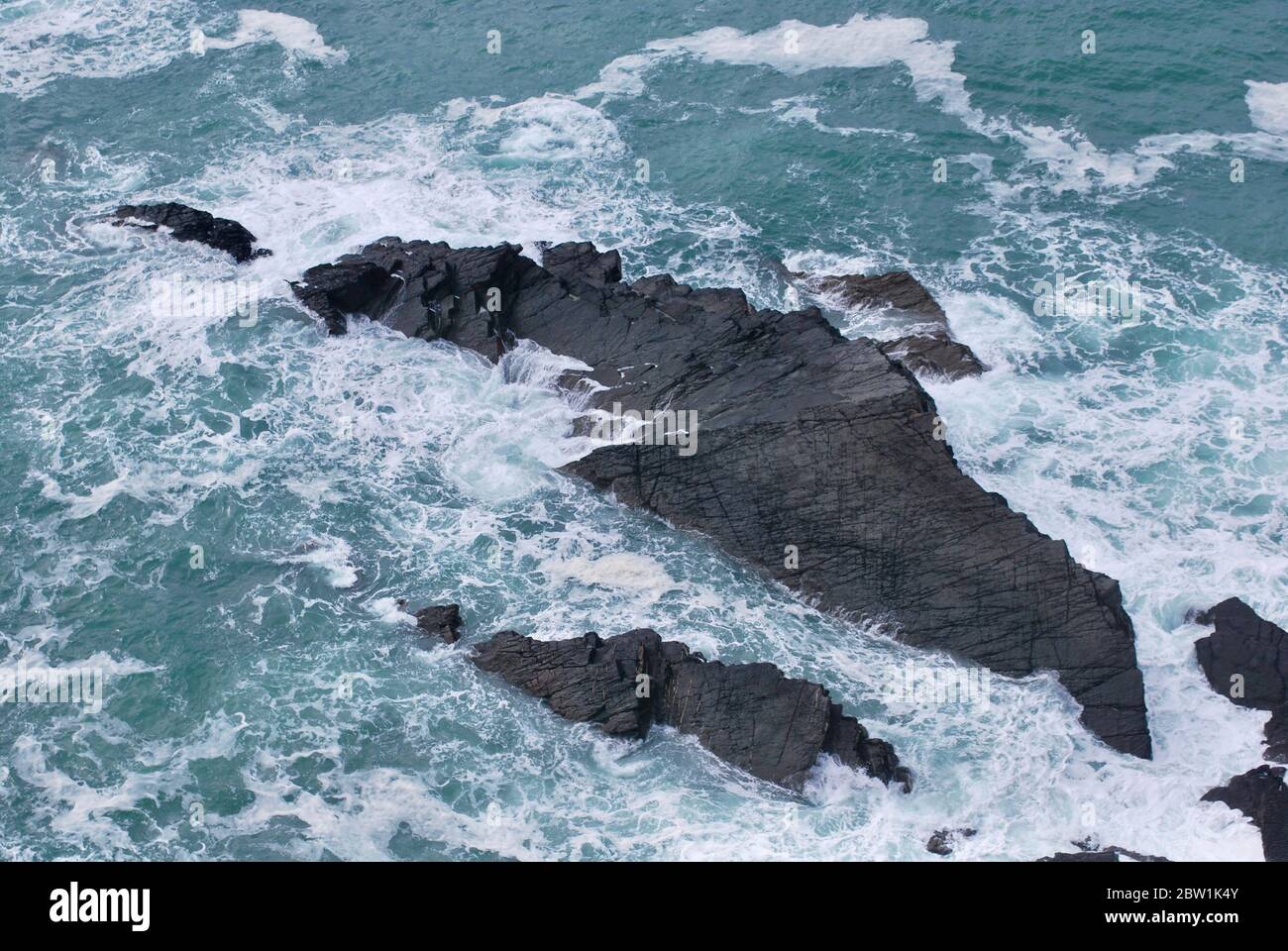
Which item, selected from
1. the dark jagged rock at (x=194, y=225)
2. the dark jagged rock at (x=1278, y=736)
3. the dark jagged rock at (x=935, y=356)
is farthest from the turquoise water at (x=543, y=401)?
the dark jagged rock at (x=194, y=225)

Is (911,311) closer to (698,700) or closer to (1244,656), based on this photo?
(1244,656)

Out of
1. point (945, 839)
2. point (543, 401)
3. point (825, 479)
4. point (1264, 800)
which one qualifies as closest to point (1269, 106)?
point (825, 479)

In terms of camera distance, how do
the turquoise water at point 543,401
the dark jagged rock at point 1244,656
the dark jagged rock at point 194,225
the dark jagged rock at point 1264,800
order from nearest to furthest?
the dark jagged rock at point 1264,800 → the turquoise water at point 543,401 → the dark jagged rock at point 1244,656 → the dark jagged rock at point 194,225

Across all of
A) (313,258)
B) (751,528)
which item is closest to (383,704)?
(751,528)

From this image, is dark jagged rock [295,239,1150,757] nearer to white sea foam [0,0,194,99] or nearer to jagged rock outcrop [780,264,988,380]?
jagged rock outcrop [780,264,988,380]

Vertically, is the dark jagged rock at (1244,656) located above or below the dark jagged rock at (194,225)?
below

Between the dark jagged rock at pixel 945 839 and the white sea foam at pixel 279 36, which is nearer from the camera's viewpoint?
the dark jagged rock at pixel 945 839

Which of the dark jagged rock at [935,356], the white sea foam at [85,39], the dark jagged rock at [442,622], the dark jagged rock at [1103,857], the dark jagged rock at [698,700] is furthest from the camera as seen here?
the white sea foam at [85,39]

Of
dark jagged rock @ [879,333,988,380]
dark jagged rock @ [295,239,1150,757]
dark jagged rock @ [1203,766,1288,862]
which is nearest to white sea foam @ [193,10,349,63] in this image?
dark jagged rock @ [295,239,1150,757]

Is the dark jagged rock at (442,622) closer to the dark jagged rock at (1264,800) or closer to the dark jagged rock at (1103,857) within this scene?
the dark jagged rock at (1103,857)

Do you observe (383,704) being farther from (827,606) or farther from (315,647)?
(827,606)
